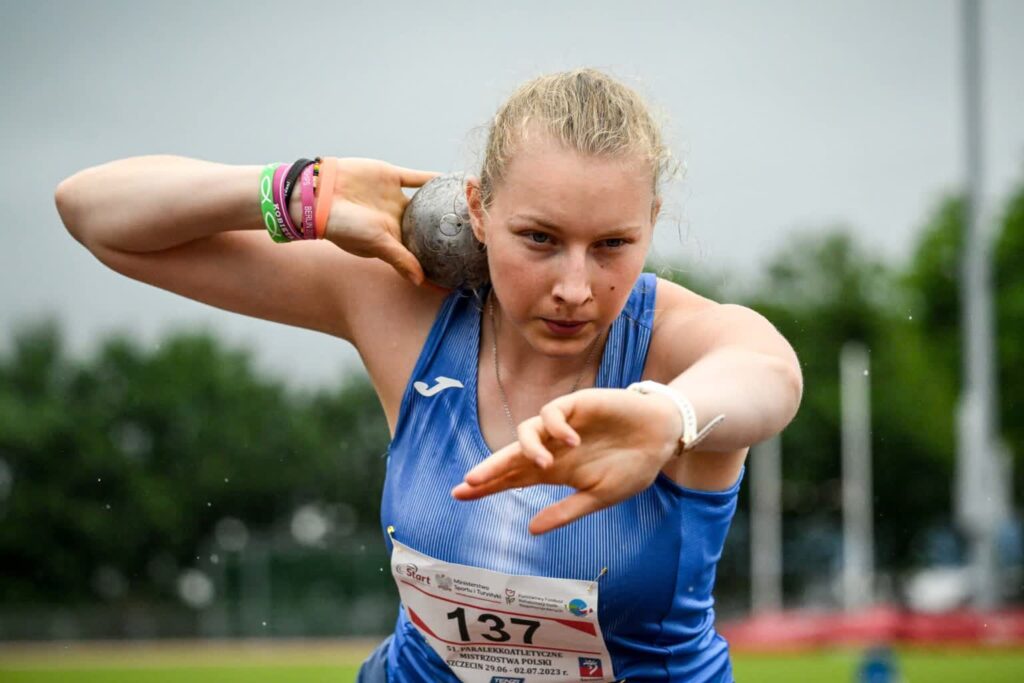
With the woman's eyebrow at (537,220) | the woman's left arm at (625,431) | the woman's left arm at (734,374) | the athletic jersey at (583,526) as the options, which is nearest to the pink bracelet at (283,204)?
the athletic jersey at (583,526)

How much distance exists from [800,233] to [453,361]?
5643 centimetres

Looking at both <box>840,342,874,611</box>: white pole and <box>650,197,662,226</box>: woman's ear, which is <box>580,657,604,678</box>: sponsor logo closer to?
<box>650,197,662,226</box>: woman's ear

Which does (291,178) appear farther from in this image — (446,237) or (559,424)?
(559,424)

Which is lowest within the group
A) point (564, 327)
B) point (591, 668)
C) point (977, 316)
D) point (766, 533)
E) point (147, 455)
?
point (766, 533)

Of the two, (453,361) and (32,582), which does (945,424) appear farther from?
(453,361)

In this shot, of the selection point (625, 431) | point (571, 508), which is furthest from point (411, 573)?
point (625, 431)

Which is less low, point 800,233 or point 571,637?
point 571,637

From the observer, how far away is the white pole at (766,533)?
1549 inches

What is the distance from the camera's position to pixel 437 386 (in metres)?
3.47

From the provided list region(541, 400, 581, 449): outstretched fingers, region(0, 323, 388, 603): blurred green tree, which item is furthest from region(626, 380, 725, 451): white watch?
region(0, 323, 388, 603): blurred green tree

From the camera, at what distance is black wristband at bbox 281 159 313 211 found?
139 inches

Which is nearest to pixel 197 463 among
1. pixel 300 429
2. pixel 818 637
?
pixel 300 429

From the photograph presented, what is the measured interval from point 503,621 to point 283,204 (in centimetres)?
123

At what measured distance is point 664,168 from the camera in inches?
124
